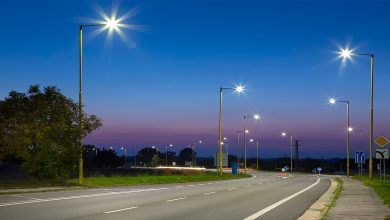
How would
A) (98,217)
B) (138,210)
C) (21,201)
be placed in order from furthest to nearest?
(21,201) < (138,210) < (98,217)

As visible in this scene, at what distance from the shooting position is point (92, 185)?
1398 inches

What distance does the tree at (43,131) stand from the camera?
110ft

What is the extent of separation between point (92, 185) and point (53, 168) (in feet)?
8.24

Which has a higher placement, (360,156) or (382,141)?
(382,141)

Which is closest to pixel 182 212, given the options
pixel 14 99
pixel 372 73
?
pixel 14 99

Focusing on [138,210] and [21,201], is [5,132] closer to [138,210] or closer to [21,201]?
[21,201]

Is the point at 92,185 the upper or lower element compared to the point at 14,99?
lower

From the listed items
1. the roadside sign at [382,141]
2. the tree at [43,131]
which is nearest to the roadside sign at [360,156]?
the roadside sign at [382,141]

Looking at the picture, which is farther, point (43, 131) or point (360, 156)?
point (360, 156)

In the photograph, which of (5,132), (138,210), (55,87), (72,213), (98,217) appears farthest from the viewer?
(55,87)

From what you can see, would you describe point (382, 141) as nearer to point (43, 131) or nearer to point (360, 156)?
point (43, 131)

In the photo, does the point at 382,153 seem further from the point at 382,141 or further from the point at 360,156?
the point at 360,156

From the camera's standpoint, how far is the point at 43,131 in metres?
33.7

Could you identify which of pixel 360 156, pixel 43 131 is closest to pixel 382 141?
pixel 43 131
